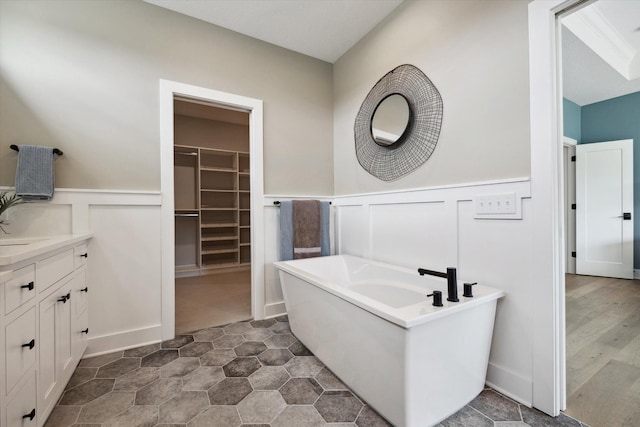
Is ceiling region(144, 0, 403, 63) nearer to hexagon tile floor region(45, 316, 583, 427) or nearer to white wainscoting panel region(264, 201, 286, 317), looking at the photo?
white wainscoting panel region(264, 201, 286, 317)

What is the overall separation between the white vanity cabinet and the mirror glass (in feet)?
7.36

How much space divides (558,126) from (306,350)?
2034 millimetres

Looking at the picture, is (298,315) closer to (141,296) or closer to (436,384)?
(436,384)

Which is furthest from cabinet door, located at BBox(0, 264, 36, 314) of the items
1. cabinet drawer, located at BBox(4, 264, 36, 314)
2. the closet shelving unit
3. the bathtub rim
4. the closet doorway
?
the closet shelving unit

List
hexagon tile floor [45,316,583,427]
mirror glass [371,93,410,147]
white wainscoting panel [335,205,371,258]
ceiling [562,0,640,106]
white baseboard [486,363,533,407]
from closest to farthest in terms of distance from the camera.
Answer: hexagon tile floor [45,316,583,427] < white baseboard [486,363,533,407] < mirror glass [371,93,410,147] < ceiling [562,0,640,106] < white wainscoting panel [335,205,371,258]

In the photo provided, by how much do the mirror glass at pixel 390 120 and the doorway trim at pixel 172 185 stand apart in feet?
3.60

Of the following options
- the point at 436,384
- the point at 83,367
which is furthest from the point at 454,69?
the point at 83,367

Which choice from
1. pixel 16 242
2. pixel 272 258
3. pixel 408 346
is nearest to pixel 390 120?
pixel 272 258

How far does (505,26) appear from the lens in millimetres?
1508

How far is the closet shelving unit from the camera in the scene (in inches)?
170

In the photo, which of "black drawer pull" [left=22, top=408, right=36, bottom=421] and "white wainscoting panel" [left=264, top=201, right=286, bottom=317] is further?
"white wainscoting panel" [left=264, top=201, right=286, bottom=317]

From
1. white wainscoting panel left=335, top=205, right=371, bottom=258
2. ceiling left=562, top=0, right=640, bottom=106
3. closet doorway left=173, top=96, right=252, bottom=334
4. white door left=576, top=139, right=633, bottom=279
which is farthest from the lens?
closet doorway left=173, top=96, right=252, bottom=334

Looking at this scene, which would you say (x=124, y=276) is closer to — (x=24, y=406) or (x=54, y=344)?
(x=54, y=344)

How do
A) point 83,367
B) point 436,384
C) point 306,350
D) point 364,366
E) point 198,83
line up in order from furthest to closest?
point 198,83 < point 306,350 < point 83,367 < point 364,366 < point 436,384
